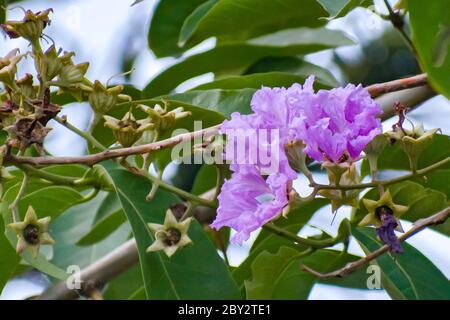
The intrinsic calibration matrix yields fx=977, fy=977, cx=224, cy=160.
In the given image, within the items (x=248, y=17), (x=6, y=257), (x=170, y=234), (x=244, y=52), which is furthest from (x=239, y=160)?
(x=244, y=52)

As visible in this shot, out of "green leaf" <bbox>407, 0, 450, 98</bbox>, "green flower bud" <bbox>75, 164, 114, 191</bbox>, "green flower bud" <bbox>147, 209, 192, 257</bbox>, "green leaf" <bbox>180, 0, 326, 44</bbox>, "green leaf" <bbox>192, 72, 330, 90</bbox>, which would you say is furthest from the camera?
"green leaf" <bbox>180, 0, 326, 44</bbox>

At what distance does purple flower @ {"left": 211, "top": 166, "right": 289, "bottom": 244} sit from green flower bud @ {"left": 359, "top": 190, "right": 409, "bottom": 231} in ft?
0.36

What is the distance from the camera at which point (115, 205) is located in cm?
204

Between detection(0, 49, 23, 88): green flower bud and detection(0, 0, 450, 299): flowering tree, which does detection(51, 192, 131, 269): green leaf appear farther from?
detection(0, 49, 23, 88): green flower bud

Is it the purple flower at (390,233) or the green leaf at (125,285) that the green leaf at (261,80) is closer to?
the purple flower at (390,233)

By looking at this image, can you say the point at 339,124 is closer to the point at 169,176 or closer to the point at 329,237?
the point at 329,237

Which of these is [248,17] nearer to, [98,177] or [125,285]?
[98,177]

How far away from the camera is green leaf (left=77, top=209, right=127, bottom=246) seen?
2.00 meters

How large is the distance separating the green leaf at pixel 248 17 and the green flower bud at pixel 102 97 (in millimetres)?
392

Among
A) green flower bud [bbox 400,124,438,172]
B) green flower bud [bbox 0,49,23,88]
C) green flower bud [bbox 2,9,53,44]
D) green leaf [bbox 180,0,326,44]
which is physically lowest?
green flower bud [bbox 400,124,438,172]

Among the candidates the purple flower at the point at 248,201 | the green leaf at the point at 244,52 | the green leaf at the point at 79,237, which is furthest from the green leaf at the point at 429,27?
the green leaf at the point at 79,237

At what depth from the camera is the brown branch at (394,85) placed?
1.44 m

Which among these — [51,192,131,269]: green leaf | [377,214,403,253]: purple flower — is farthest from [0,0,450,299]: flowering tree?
[51,192,131,269]: green leaf

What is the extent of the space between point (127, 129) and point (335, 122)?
31cm
